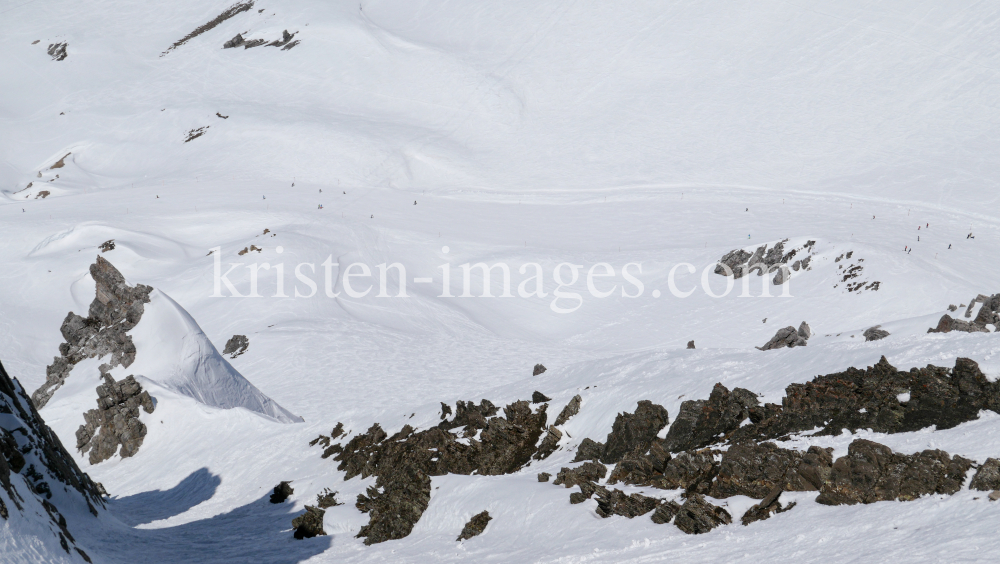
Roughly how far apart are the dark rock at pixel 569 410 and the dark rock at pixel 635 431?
252cm

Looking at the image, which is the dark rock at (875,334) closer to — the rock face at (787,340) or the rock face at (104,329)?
the rock face at (787,340)

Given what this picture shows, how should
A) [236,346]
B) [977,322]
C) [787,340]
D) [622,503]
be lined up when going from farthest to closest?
[236,346] → [787,340] → [977,322] → [622,503]

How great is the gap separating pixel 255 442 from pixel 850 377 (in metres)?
18.9

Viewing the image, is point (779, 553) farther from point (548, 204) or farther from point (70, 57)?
point (70, 57)

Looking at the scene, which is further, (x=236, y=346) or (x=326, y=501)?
(x=236, y=346)

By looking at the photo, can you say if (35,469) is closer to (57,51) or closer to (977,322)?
(977,322)

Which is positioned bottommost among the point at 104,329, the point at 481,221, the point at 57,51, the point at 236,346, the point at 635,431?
the point at 236,346

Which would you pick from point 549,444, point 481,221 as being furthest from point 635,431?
point 481,221

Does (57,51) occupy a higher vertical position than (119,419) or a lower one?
higher

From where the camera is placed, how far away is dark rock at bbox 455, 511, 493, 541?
15961 millimetres

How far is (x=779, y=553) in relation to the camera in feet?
35.8

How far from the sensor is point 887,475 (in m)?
11.4

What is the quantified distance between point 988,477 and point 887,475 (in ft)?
4.63

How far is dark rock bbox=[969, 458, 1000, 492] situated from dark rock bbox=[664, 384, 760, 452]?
18.2ft
